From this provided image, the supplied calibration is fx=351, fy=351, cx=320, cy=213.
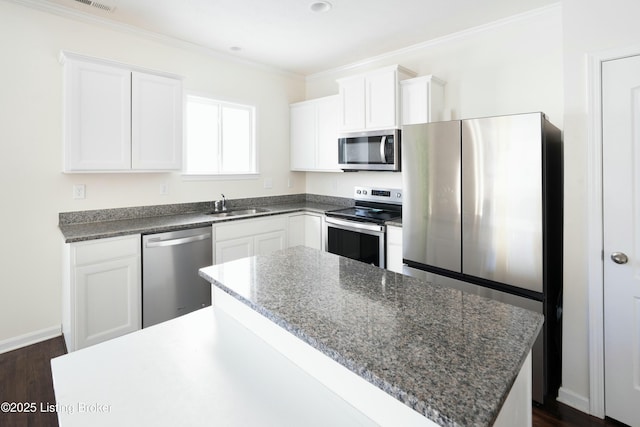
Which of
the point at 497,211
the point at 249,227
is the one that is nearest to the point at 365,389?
the point at 497,211

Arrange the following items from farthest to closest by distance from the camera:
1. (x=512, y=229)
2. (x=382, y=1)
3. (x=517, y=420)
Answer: (x=382, y=1) → (x=512, y=229) → (x=517, y=420)

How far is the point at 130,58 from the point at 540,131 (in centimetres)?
332

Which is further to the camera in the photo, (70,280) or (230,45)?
(230,45)

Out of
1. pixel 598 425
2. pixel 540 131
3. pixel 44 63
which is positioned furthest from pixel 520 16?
pixel 44 63

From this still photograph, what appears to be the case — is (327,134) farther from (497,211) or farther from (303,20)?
(497,211)

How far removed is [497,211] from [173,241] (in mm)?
2413

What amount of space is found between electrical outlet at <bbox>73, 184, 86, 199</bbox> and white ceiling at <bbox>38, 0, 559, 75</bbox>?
4.60 feet

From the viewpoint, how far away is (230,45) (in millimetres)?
3541

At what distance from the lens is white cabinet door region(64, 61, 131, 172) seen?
260 cm

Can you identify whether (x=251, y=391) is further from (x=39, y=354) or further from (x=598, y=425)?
(x=39, y=354)

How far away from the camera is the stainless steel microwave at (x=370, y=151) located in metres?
3.28

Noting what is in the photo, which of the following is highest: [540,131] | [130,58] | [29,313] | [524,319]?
[130,58]

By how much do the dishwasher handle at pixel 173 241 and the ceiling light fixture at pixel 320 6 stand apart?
205cm

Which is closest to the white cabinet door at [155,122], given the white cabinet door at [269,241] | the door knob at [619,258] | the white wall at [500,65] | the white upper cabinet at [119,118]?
the white upper cabinet at [119,118]
